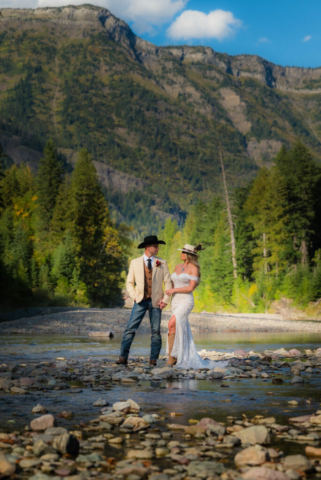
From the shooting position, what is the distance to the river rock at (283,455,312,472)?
5109mm

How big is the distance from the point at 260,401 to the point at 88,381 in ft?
11.4

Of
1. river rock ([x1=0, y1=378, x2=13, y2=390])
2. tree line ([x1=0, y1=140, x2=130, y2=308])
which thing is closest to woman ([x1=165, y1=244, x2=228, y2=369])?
river rock ([x1=0, y1=378, x2=13, y2=390])

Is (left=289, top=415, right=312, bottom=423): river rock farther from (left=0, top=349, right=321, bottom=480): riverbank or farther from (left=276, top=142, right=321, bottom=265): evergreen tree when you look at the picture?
(left=276, top=142, right=321, bottom=265): evergreen tree

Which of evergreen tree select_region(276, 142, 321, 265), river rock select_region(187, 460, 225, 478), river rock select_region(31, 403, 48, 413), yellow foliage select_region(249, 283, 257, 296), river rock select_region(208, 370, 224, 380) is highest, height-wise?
evergreen tree select_region(276, 142, 321, 265)

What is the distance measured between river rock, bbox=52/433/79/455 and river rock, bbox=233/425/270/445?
5.81 ft

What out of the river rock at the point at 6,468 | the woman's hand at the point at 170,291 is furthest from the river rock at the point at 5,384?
the river rock at the point at 6,468

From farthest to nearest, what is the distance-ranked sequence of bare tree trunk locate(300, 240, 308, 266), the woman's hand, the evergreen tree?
1. the evergreen tree
2. bare tree trunk locate(300, 240, 308, 266)
3. the woman's hand

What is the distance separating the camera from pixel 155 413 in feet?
24.7

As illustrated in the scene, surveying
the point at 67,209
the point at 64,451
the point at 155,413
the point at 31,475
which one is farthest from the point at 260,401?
the point at 67,209

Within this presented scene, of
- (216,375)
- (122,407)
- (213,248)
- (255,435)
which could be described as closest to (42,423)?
(122,407)

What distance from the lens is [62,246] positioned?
172 feet

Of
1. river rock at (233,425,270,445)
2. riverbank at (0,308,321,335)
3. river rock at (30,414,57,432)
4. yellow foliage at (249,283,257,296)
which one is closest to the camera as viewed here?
river rock at (233,425,270,445)

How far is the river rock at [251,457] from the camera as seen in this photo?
5.28 meters

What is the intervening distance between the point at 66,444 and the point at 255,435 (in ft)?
6.54
